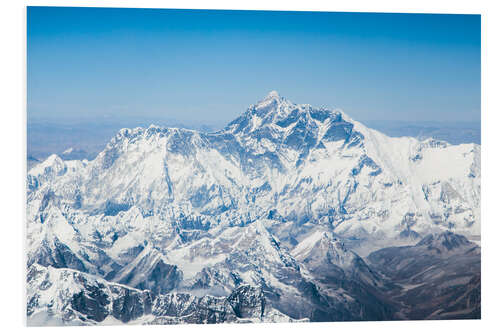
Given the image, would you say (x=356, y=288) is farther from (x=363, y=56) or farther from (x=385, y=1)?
(x=385, y=1)

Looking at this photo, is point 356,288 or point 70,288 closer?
point 70,288

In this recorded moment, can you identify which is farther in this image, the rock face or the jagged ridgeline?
the rock face

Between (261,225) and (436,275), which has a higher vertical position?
(261,225)

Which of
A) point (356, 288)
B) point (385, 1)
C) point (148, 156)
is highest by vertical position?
point (385, 1)

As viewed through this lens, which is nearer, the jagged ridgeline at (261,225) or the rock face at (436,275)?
the jagged ridgeline at (261,225)

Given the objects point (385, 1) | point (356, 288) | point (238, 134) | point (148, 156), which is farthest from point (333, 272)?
point (385, 1)

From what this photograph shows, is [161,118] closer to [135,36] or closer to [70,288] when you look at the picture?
[135,36]

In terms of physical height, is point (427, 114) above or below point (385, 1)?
below
